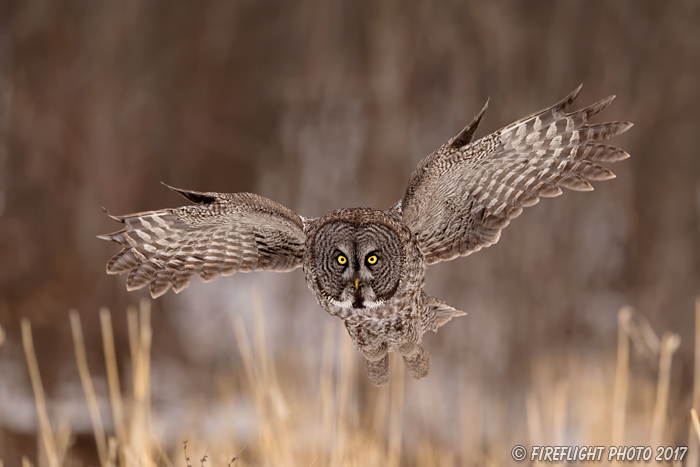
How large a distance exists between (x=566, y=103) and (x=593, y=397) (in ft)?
7.00

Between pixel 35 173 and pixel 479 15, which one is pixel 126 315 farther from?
pixel 479 15

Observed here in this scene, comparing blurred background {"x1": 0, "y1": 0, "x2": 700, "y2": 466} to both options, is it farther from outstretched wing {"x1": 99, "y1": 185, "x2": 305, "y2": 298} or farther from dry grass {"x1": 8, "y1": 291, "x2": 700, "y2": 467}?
outstretched wing {"x1": 99, "y1": 185, "x2": 305, "y2": 298}

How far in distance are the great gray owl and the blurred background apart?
1431 mm

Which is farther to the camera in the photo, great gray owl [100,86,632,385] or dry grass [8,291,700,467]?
dry grass [8,291,700,467]

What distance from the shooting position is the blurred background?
2.61 metres

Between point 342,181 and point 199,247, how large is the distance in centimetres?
171

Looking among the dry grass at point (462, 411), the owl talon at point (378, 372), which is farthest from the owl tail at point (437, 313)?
the dry grass at point (462, 411)

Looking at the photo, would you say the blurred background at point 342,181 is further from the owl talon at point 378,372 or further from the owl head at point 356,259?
the owl head at point 356,259

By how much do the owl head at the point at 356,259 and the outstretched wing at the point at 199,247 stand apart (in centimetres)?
11

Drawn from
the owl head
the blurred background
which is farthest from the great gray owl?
the blurred background

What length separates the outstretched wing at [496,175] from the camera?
944 millimetres

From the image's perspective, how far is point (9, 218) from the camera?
9.23 feet

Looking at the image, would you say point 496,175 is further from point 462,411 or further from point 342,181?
point 462,411

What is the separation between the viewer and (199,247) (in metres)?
1.05
